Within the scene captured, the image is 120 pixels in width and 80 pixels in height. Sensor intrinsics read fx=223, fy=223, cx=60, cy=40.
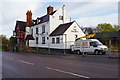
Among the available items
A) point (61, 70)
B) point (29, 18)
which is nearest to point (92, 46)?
point (61, 70)

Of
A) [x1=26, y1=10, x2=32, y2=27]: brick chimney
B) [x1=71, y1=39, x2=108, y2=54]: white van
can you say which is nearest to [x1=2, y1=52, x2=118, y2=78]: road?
[x1=71, y1=39, x2=108, y2=54]: white van

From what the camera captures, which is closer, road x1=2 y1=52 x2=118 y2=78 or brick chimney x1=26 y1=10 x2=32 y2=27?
road x1=2 y1=52 x2=118 y2=78

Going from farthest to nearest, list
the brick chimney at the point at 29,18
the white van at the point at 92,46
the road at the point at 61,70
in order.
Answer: the brick chimney at the point at 29,18 < the white van at the point at 92,46 < the road at the point at 61,70

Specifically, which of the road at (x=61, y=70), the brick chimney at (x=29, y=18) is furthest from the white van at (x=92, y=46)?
the brick chimney at (x=29, y=18)

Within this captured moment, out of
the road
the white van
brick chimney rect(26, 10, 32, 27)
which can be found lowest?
the road

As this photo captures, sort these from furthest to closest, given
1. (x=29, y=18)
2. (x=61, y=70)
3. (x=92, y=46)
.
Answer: (x=29, y=18)
(x=92, y=46)
(x=61, y=70)

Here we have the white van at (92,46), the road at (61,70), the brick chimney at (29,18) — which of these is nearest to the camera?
the road at (61,70)

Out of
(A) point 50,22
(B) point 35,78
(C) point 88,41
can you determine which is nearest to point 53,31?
(A) point 50,22

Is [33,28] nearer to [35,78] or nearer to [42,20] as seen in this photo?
[42,20]

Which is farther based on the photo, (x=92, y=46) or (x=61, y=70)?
(x=92, y=46)

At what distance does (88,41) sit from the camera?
32.2 metres

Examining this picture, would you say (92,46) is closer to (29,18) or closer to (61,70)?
(61,70)

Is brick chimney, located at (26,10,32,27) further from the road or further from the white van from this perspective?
the road

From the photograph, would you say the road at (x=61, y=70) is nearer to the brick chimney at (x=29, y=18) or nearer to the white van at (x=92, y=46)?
the white van at (x=92, y=46)
